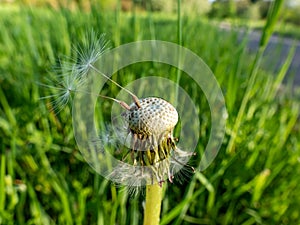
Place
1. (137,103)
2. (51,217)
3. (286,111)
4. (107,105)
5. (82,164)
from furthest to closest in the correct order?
(286,111), (107,105), (82,164), (51,217), (137,103)

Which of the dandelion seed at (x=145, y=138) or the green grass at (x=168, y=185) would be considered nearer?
the dandelion seed at (x=145, y=138)

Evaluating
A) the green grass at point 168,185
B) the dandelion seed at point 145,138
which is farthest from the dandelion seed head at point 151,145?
the green grass at point 168,185

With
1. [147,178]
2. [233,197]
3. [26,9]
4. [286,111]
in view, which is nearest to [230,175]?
[233,197]

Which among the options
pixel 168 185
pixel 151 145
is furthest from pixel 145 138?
pixel 168 185

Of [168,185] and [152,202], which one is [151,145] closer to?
[152,202]

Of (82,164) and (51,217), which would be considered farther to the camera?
(82,164)

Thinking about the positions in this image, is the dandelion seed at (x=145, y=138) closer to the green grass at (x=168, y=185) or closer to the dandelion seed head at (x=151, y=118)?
the dandelion seed head at (x=151, y=118)

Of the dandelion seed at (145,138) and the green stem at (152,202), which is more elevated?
the dandelion seed at (145,138)

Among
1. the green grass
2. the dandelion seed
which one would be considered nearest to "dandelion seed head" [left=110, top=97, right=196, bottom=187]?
the dandelion seed

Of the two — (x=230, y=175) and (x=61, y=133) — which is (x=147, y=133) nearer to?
(x=230, y=175)
